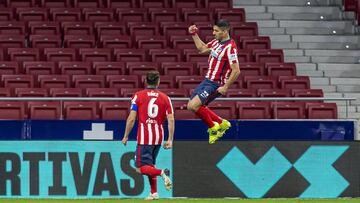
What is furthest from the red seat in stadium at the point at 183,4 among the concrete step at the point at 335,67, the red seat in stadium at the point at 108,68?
the red seat in stadium at the point at 108,68

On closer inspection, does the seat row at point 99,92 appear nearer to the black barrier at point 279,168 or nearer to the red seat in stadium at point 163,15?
the black barrier at point 279,168

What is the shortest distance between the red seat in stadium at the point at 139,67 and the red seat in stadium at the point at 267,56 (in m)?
2.48

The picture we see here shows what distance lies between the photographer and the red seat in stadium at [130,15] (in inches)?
1000

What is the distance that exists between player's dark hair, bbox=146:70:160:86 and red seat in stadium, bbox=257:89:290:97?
20.3 feet

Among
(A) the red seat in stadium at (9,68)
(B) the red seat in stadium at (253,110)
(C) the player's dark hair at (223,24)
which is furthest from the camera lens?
(A) the red seat in stadium at (9,68)

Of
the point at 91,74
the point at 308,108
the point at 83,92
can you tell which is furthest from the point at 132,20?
the point at 308,108

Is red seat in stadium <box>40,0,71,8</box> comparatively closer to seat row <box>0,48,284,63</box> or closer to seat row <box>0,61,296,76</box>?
seat row <box>0,48,284,63</box>

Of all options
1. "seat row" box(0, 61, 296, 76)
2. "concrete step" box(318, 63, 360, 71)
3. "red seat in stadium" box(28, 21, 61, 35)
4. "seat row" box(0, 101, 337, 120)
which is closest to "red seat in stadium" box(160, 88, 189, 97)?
"seat row" box(0, 101, 337, 120)

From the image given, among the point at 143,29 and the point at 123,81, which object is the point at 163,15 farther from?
the point at 123,81

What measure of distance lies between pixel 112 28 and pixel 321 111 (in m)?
6.20

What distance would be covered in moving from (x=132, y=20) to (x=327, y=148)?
348 inches

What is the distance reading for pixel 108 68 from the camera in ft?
73.6

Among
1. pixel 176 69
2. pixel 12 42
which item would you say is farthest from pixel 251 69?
pixel 12 42

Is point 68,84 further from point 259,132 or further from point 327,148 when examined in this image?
point 327,148
